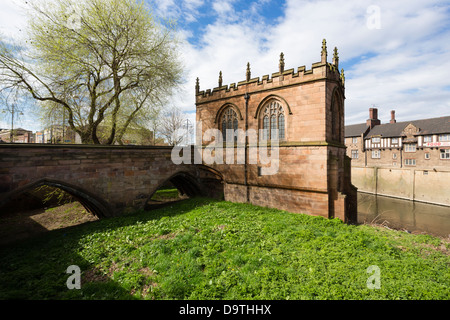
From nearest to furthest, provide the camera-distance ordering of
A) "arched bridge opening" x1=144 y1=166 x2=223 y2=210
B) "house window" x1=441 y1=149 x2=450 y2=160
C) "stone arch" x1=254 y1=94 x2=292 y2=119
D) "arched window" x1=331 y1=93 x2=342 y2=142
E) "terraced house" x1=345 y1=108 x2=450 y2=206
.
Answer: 1. "stone arch" x1=254 y1=94 x2=292 y2=119
2. "arched window" x1=331 y1=93 x2=342 y2=142
3. "arched bridge opening" x1=144 y1=166 x2=223 y2=210
4. "terraced house" x1=345 y1=108 x2=450 y2=206
5. "house window" x1=441 y1=149 x2=450 y2=160

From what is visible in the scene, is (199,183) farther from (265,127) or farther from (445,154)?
(445,154)

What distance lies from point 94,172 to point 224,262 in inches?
337

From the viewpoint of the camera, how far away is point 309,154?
1130 centimetres

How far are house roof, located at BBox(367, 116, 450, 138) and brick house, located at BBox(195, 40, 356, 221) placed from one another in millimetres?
31326

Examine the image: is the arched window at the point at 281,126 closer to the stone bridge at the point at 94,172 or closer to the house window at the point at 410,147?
the stone bridge at the point at 94,172

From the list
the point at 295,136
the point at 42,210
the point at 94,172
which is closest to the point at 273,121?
the point at 295,136

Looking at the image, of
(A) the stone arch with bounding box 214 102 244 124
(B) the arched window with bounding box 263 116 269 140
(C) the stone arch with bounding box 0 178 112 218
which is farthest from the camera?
(A) the stone arch with bounding box 214 102 244 124

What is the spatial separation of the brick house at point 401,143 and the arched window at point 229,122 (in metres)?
34.6

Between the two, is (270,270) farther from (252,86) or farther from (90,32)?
(90,32)

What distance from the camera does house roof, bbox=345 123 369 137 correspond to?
140ft

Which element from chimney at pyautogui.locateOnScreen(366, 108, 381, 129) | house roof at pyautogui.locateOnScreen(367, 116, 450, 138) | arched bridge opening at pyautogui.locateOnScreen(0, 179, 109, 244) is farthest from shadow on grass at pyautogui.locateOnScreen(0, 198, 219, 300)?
chimney at pyautogui.locateOnScreen(366, 108, 381, 129)

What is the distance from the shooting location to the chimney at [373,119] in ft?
141

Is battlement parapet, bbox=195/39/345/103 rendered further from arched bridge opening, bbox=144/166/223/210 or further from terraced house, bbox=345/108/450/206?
terraced house, bbox=345/108/450/206

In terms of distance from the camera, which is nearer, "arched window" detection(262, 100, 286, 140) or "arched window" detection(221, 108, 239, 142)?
"arched window" detection(262, 100, 286, 140)
